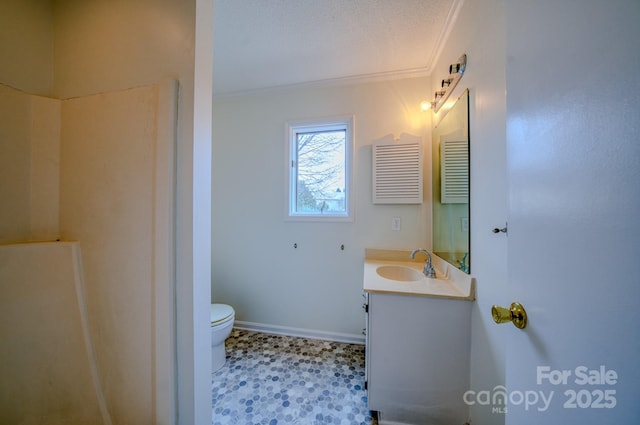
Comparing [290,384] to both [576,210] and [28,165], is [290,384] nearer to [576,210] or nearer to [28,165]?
[576,210]

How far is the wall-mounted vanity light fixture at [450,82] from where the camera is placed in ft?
4.02

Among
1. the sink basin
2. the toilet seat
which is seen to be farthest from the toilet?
the sink basin

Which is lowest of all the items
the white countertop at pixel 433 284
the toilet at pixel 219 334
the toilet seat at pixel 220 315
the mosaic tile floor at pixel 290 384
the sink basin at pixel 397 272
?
the mosaic tile floor at pixel 290 384

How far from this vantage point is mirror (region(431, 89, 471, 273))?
1215 millimetres

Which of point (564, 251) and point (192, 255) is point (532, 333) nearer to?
point (564, 251)

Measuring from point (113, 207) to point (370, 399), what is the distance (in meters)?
1.68

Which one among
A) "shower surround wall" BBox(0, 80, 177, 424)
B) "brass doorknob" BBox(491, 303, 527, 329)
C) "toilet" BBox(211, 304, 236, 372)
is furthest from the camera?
"toilet" BBox(211, 304, 236, 372)

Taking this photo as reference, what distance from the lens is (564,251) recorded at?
406 mm

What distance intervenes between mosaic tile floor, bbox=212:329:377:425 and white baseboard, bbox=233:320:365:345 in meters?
0.06

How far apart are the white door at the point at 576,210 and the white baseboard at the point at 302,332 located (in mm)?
1579

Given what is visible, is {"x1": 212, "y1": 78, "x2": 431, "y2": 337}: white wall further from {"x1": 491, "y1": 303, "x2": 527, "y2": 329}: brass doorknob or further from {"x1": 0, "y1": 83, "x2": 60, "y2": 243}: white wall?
Answer: {"x1": 491, "y1": 303, "x2": 527, "y2": 329}: brass doorknob

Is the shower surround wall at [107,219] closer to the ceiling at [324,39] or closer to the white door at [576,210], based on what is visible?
the ceiling at [324,39]

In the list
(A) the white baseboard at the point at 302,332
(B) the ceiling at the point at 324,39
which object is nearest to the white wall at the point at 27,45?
(B) the ceiling at the point at 324,39

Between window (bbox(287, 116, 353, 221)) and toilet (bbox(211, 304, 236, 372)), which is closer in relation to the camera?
toilet (bbox(211, 304, 236, 372))
